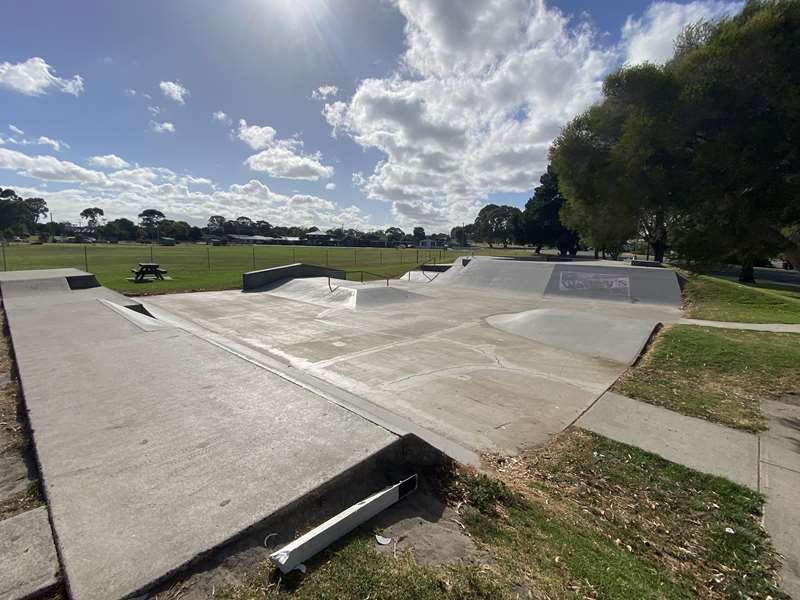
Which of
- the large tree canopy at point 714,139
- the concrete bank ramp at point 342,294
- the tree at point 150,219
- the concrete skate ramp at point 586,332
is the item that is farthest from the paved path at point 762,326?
the tree at point 150,219

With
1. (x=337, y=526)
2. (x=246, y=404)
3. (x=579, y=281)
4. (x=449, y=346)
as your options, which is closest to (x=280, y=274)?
(x=449, y=346)

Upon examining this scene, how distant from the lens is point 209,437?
126 inches

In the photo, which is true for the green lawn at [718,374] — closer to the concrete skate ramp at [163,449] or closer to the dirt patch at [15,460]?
the concrete skate ramp at [163,449]

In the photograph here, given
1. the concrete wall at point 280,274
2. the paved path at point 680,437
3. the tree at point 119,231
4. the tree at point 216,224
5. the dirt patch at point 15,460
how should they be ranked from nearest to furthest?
1. the dirt patch at point 15,460
2. the paved path at point 680,437
3. the concrete wall at point 280,274
4. the tree at point 119,231
5. the tree at point 216,224

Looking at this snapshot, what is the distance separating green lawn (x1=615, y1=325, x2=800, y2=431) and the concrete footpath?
29 cm

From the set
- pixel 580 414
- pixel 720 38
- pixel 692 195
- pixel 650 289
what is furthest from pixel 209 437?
pixel 650 289

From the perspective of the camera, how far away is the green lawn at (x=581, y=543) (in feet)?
6.74

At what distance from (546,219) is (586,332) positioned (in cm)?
4084

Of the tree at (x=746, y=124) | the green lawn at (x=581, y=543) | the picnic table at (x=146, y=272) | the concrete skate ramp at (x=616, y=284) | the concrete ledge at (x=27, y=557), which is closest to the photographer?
the concrete ledge at (x=27, y=557)

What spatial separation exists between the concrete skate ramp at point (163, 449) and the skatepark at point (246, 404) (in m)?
0.01

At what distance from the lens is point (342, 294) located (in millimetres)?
14953

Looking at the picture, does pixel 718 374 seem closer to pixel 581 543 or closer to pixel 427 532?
pixel 581 543

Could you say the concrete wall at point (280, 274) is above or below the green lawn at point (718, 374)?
above

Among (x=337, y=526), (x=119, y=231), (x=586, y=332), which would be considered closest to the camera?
(x=337, y=526)
